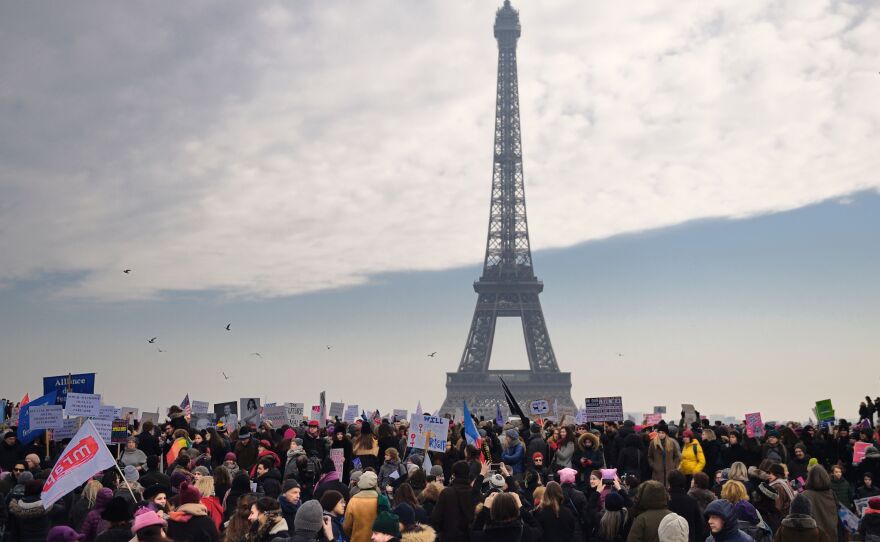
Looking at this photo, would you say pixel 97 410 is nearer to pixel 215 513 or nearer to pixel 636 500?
pixel 215 513

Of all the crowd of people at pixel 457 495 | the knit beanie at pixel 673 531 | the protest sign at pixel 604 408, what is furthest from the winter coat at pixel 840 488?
the knit beanie at pixel 673 531

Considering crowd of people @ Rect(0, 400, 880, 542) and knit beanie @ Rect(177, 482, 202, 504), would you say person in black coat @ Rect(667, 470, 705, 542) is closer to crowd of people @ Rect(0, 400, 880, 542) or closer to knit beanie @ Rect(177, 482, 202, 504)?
crowd of people @ Rect(0, 400, 880, 542)

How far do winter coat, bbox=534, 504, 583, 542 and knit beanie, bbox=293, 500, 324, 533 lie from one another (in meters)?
2.78

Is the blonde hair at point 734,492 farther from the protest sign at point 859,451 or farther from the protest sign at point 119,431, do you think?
the protest sign at point 119,431

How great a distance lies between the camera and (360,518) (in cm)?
929

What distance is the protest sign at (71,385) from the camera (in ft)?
66.5

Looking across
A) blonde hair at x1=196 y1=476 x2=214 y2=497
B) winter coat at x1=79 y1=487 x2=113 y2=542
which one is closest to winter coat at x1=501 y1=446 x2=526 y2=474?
blonde hair at x1=196 y1=476 x2=214 y2=497

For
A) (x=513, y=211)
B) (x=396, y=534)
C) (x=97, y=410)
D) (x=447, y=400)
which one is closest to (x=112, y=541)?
(x=396, y=534)

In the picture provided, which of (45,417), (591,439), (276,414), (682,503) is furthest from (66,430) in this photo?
(682,503)

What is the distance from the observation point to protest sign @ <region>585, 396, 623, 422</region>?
21.4 m

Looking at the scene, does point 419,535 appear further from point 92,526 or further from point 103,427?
point 103,427

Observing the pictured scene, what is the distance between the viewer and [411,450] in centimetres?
1962

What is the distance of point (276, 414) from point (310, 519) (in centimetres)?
1358

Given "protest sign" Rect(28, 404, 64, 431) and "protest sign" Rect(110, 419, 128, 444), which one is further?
"protest sign" Rect(110, 419, 128, 444)
